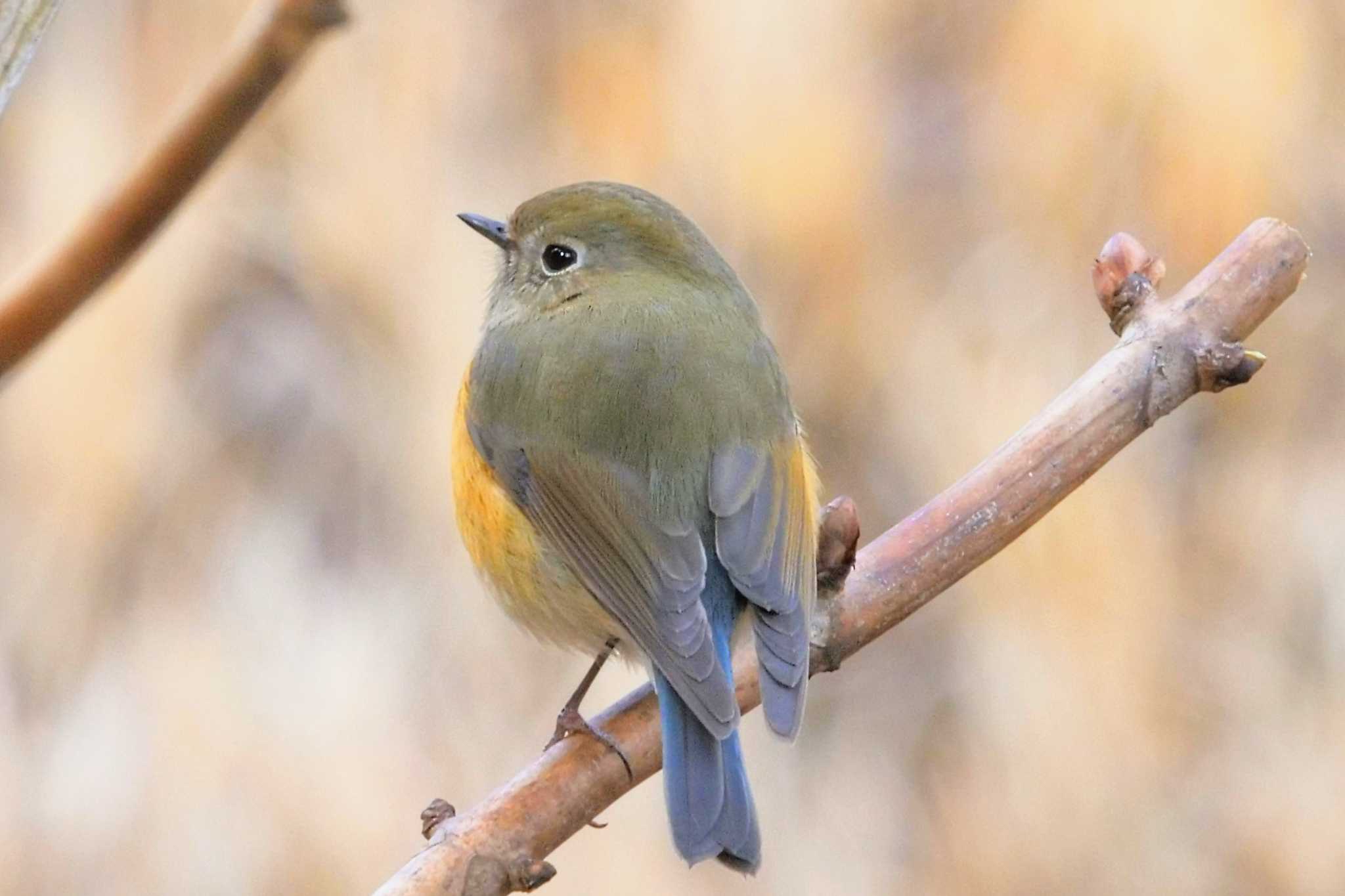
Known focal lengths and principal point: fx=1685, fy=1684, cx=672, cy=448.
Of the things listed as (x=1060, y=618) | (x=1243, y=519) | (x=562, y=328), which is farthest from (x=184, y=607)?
(x=1243, y=519)

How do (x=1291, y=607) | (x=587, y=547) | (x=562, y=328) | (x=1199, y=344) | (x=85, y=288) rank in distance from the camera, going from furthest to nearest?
1. (x=1291, y=607)
2. (x=562, y=328)
3. (x=587, y=547)
4. (x=1199, y=344)
5. (x=85, y=288)

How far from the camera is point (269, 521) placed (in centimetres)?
355

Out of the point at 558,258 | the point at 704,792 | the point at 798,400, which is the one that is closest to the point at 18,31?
the point at 704,792

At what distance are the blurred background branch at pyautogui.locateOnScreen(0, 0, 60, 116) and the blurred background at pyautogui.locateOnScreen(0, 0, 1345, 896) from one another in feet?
8.19

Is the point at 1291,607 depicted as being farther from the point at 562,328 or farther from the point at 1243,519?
the point at 562,328

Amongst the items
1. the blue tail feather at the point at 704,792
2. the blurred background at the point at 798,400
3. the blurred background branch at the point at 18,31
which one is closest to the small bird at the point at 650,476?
the blue tail feather at the point at 704,792

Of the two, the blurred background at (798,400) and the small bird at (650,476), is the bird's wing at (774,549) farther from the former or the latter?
the blurred background at (798,400)

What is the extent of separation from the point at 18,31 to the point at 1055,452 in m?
1.34

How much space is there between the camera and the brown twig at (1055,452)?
194 cm

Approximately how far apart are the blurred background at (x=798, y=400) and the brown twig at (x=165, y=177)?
8.30 feet

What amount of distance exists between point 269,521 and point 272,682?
341mm

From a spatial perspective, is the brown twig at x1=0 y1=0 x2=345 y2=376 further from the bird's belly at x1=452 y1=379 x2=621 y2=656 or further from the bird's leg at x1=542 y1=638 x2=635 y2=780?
the bird's belly at x1=452 y1=379 x2=621 y2=656

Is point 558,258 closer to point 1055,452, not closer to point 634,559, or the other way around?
point 634,559

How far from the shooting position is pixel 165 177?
34.4 inches
